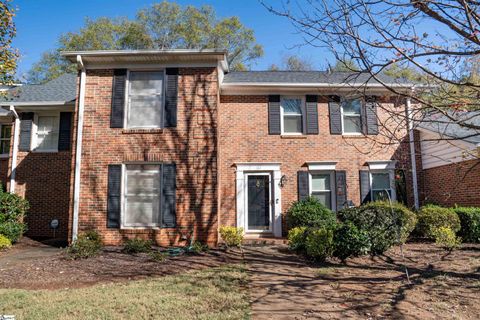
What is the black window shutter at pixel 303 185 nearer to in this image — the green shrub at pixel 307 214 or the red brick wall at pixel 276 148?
the red brick wall at pixel 276 148

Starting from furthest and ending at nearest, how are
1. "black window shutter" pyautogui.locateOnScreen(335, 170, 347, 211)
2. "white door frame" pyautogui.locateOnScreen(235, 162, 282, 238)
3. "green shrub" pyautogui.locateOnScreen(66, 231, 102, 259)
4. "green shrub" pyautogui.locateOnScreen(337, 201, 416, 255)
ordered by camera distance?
"black window shutter" pyautogui.locateOnScreen(335, 170, 347, 211) → "white door frame" pyautogui.locateOnScreen(235, 162, 282, 238) → "green shrub" pyautogui.locateOnScreen(66, 231, 102, 259) → "green shrub" pyautogui.locateOnScreen(337, 201, 416, 255)

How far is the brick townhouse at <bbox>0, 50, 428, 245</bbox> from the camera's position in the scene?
10.2 metres

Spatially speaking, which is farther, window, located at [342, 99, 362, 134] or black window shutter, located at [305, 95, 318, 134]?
window, located at [342, 99, 362, 134]

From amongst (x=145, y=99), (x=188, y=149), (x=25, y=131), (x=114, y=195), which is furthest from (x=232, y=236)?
(x=25, y=131)

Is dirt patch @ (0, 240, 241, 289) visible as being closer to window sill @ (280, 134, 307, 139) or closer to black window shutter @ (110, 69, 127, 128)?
black window shutter @ (110, 69, 127, 128)

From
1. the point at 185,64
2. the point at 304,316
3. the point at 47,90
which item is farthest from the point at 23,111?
the point at 304,316

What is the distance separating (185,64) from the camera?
10.7 meters

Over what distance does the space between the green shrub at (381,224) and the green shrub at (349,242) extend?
235mm

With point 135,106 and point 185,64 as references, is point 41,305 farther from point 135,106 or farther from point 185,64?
point 185,64

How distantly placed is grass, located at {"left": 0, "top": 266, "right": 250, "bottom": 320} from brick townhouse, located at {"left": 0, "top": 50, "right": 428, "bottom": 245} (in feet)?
12.5

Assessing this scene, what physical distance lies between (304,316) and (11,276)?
596 cm

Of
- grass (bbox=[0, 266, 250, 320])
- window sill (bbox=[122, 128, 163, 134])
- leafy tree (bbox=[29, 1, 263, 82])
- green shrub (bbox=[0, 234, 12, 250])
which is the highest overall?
leafy tree (bbox=[29, 1, 263, 82])

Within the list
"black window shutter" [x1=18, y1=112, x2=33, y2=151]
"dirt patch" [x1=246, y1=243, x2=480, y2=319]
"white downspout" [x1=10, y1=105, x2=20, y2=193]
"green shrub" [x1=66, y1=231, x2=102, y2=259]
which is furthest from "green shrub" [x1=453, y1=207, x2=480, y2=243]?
"white downspout" [x1=10, y1=105, x2=20, y2=193]

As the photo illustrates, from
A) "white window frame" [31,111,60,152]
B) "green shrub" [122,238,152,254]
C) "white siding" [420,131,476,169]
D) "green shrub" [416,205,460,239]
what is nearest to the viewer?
"green shrub" [122,238,152,254]
